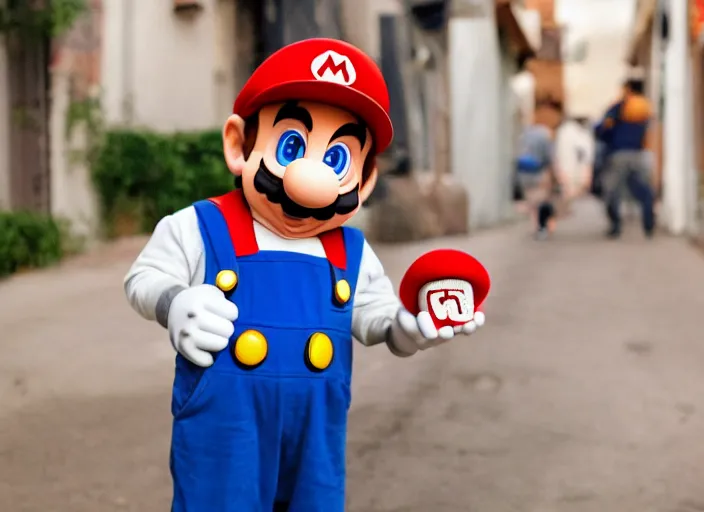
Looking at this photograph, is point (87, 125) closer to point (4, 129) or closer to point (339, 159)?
point (4, 129)

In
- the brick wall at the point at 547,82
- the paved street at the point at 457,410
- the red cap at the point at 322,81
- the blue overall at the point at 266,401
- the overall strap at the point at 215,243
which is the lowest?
the paved street at the point at 457,410

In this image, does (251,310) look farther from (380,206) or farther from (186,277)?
(380,206)

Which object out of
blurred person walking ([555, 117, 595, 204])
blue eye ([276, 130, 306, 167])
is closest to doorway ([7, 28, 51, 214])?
blue eye ([276, 130, 306, 167])

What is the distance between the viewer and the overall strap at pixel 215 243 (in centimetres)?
177

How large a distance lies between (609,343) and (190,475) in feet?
10.9

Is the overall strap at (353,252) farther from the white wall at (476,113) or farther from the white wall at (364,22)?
the white wall at (476,113)

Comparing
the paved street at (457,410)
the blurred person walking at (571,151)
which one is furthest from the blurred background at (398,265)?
the blurred person walking at (571,151)

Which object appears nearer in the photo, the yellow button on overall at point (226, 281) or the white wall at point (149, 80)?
the yellow button on overall at point (226, 281)

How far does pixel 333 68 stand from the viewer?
183cm

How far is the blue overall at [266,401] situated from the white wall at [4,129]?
6225 millimetres

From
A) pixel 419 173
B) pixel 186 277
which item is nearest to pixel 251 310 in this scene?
pixel 186 277

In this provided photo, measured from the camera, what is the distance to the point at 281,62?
1849 millimetres

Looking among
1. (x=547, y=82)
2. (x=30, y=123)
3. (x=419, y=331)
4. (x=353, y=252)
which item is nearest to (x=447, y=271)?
(x=419, y=331)

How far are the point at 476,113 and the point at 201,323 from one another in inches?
484
